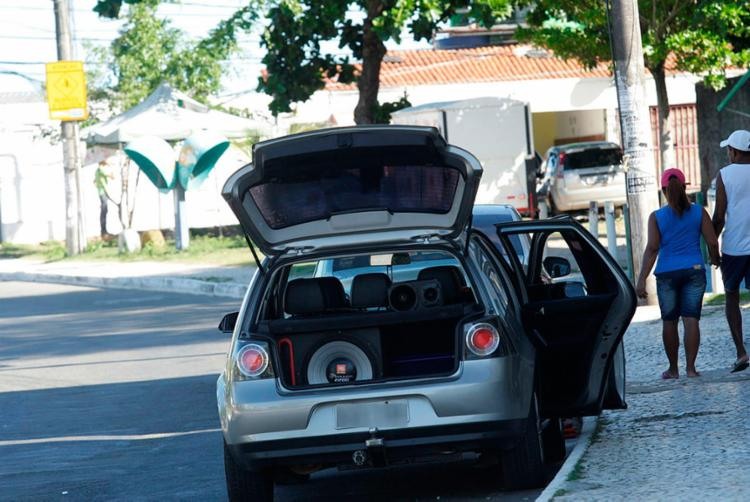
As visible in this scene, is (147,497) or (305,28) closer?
(147,497)

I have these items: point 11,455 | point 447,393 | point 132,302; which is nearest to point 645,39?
point 132,302

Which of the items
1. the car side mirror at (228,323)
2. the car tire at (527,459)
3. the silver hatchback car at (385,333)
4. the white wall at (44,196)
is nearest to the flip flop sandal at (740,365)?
the silver hatchback car at (385,333)

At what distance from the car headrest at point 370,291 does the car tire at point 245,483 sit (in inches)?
41.9

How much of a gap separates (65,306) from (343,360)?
619 inches

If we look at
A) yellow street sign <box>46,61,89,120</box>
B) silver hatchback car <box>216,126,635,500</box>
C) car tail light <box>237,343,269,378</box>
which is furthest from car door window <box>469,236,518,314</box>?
yellow street sign <box>46,61,89,120</box>

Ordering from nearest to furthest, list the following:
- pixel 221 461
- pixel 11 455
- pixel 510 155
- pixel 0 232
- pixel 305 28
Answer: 1. pixel 221 461
2. pixel 11 455
3. pixel 305 28
4. pixel 510 155
5. pixel 0 232

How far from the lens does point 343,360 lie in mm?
7809

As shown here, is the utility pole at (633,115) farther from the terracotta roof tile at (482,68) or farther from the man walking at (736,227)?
the terracotta roof tile at (482,68)

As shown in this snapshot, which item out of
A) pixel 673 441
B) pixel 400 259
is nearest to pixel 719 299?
pixel 400 259

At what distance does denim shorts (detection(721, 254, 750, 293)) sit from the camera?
1073 cm

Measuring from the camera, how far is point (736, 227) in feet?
35.2

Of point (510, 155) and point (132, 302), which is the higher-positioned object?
point (510, 155)

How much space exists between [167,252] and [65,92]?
14.4 feet

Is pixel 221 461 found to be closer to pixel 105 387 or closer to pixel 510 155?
pixel 105 387
